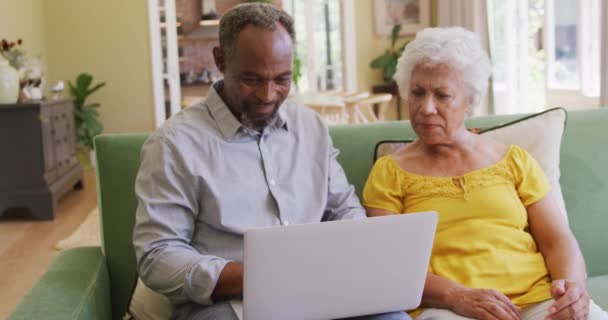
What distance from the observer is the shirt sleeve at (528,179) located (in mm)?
1734

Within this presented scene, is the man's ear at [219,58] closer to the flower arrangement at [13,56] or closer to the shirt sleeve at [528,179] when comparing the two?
the shirt sleeve at [528,179]

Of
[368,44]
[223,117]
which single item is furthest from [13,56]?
[223,117]

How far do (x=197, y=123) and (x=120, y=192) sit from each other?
0.31 metres

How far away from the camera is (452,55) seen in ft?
5.65

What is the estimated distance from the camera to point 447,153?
70.3 inches

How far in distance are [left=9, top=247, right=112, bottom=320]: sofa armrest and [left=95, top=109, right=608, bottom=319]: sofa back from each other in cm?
7

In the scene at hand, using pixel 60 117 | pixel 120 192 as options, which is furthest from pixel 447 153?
pixel 60 117

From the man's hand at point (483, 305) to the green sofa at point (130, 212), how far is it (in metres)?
0.37

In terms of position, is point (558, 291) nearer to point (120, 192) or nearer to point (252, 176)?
point (252, 176)

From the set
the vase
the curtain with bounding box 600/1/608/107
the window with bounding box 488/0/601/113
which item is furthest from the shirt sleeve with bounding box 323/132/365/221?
the vase

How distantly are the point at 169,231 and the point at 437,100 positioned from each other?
2.32ft

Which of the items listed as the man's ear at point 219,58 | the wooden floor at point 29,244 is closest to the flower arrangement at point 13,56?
the wooden floor at point 29,244

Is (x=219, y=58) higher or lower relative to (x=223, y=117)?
higher

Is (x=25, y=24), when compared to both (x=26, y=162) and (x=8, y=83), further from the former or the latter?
(x=26, y=162)
